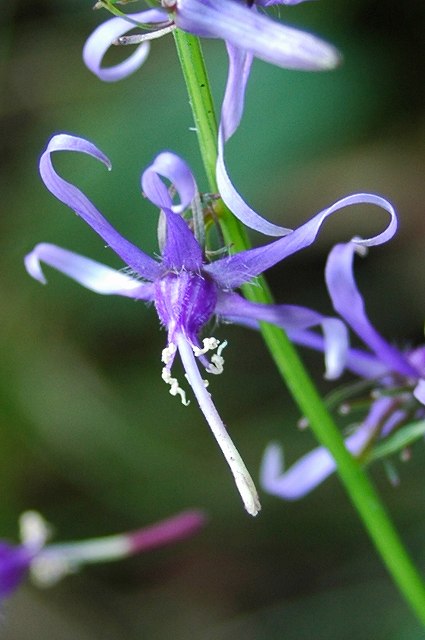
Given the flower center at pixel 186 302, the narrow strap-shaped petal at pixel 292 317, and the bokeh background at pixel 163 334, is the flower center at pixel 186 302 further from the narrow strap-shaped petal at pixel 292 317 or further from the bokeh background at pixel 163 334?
the bokeh background at pixel 163 334

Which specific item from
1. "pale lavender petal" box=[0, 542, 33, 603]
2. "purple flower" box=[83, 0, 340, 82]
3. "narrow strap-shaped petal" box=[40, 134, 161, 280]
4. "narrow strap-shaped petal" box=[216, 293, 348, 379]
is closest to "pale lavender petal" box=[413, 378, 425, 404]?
"narrow strap-shaped petal" box=[216, 293, 348, 379]

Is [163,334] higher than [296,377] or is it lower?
higher

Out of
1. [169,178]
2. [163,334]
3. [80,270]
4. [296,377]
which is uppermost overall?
[163,334]

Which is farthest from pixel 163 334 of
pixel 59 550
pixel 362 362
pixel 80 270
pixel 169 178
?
pixel 169 178

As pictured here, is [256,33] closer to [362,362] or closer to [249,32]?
[249,32]

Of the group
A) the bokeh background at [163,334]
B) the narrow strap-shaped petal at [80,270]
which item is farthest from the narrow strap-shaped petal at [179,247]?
the bokeh background at [163,334]

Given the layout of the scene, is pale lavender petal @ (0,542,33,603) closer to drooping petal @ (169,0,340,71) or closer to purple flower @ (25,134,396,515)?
purple flower @ (25,134,396,515)

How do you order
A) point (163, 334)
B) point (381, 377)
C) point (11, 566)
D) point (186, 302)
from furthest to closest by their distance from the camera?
point (163, 334), point (11, 566), point (381, 377), point (186, 302)
